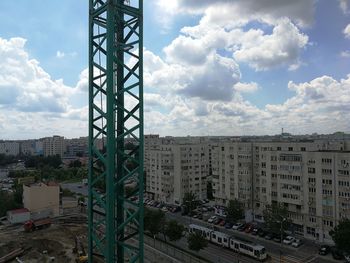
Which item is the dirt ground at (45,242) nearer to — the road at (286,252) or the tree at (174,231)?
the tree at (174,231)

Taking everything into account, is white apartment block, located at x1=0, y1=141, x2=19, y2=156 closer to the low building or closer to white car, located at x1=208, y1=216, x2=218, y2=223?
the low building

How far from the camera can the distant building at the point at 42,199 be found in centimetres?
3634

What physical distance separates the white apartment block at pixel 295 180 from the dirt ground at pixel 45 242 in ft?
57.0

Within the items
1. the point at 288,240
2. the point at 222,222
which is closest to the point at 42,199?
the point at 222,222

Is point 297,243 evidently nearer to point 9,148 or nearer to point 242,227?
point 242,227

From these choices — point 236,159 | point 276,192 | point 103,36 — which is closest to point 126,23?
point 103,36

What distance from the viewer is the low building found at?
34375mm

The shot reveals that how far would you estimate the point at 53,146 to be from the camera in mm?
121125

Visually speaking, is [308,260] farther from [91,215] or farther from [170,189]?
[170,189]

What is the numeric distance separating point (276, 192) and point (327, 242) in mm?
6332

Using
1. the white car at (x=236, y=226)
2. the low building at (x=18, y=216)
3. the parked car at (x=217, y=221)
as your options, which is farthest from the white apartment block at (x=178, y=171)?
the low building at (x=18, y=216)

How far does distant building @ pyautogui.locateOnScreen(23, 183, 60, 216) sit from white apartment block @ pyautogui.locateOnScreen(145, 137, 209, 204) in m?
Result: 14.1

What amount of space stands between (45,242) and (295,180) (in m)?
22.5

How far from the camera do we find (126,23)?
24.7ft
